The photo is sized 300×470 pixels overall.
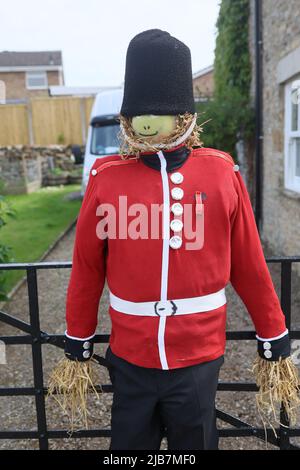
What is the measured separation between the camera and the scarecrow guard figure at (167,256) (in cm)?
162

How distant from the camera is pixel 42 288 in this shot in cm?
596

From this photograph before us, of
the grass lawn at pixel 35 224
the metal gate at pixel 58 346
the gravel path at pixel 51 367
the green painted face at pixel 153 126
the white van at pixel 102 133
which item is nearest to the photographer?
the green painted face at pixel 153 126

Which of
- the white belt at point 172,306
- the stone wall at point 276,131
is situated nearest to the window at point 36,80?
the stone wall at point 276,131

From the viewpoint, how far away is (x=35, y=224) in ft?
31.7

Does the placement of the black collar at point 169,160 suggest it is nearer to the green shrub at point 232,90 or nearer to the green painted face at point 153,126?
the green painted face at point 153,126

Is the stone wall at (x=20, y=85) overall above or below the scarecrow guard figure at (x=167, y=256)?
above

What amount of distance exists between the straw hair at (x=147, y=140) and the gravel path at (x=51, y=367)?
193 cm

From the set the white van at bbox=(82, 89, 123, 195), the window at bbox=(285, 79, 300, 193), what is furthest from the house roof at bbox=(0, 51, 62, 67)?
the window at bbox=(285, 79, 300, 193)

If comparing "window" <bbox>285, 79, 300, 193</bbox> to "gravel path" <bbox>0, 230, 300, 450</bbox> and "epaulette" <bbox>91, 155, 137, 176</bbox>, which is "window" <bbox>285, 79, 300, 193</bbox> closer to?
"gravel path" <bbox>0, 230, 300, 450</bbox>

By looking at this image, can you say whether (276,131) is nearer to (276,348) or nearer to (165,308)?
(276,348)

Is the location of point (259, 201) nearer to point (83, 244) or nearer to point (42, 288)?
point (42, 288)

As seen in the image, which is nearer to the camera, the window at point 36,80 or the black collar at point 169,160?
the black collar at point 169,160

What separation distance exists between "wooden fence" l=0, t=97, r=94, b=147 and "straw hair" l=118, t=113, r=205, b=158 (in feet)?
60.0
